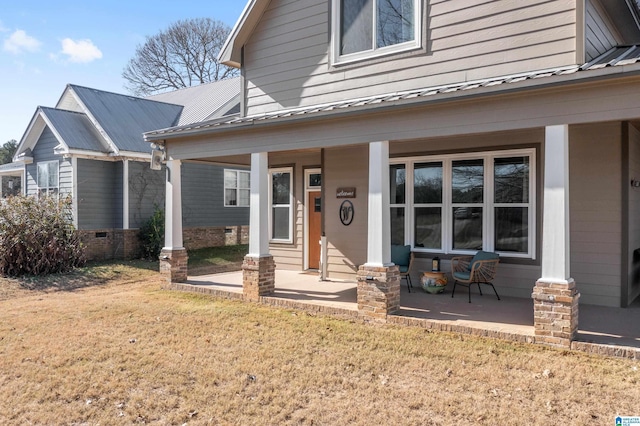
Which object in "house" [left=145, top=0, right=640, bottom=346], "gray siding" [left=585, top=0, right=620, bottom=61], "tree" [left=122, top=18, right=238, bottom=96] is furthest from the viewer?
"tree" [left=122, top=18, right=238, bottom=96]

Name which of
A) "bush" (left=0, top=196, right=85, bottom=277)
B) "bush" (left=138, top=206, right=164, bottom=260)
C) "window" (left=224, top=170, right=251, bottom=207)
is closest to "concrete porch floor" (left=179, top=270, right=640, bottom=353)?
"bush" (left=0, top=196, right=85, bottom=277)

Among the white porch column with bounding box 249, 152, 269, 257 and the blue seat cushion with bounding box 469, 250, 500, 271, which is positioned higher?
the white porch column with bounding box 249, 152, 269, 257

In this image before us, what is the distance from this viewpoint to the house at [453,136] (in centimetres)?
559

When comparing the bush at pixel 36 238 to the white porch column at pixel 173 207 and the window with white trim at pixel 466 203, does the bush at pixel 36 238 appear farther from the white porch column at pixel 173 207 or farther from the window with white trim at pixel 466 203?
the window with white trim at pixel 466 203

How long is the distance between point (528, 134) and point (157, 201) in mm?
11709

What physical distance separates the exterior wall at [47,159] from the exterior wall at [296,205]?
23.6 ft

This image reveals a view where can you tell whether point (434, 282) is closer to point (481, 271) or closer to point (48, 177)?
point (481, 271)

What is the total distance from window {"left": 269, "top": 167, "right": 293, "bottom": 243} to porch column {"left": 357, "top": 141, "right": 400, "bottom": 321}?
453 cm

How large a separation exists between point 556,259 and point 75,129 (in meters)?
14.2

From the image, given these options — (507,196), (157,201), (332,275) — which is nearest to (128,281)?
(157,201)

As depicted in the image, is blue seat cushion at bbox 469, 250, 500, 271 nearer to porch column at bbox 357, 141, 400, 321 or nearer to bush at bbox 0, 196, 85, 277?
porch column at bbox 357, 141, 400, 321

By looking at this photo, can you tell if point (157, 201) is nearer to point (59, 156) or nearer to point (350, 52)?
point (59, 156)

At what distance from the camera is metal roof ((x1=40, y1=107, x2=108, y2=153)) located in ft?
46.6

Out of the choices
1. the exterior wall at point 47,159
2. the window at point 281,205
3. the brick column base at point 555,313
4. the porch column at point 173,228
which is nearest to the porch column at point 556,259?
the brick column base at point 555,313
